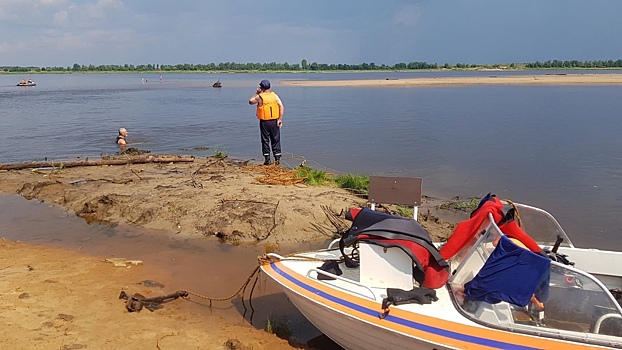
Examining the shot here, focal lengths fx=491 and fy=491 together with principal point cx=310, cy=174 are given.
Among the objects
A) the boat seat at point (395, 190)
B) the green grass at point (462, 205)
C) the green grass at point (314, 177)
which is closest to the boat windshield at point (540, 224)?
the boat seat at point (395, 190)

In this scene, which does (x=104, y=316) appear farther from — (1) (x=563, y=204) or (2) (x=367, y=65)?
(2) (x=367, y=65)

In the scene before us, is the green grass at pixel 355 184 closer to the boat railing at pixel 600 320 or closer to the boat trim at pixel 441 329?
the boat trim at pixel 441 329

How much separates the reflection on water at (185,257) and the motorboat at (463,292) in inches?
36.9

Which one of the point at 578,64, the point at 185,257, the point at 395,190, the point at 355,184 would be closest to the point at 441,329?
the point at 395,190

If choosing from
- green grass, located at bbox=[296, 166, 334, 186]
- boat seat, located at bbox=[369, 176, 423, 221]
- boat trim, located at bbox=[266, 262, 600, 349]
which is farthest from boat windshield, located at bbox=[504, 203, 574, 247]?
green grass, located at bbox=[296, 166, 334, 186]

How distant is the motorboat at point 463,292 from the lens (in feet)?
13.2

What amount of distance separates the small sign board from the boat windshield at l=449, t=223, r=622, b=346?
1696 millimetres

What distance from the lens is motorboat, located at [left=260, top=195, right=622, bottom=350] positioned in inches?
158

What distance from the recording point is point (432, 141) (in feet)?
60.6

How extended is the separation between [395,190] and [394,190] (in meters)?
0.01

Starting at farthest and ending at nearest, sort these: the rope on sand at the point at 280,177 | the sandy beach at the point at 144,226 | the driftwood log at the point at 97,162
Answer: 1. the driftwood log at the point at 97,162
2. the rope on sand at the point at 280,177
3. the sandy beach at the point at 144,226

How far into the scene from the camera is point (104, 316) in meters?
5.56

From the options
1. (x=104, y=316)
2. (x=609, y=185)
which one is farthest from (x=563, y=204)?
(x=104, y=316)

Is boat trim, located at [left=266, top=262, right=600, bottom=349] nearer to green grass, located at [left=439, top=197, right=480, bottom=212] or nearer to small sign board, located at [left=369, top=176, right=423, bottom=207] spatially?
small sign board, located at [left=369, top=176, right=423, bottom=207]
